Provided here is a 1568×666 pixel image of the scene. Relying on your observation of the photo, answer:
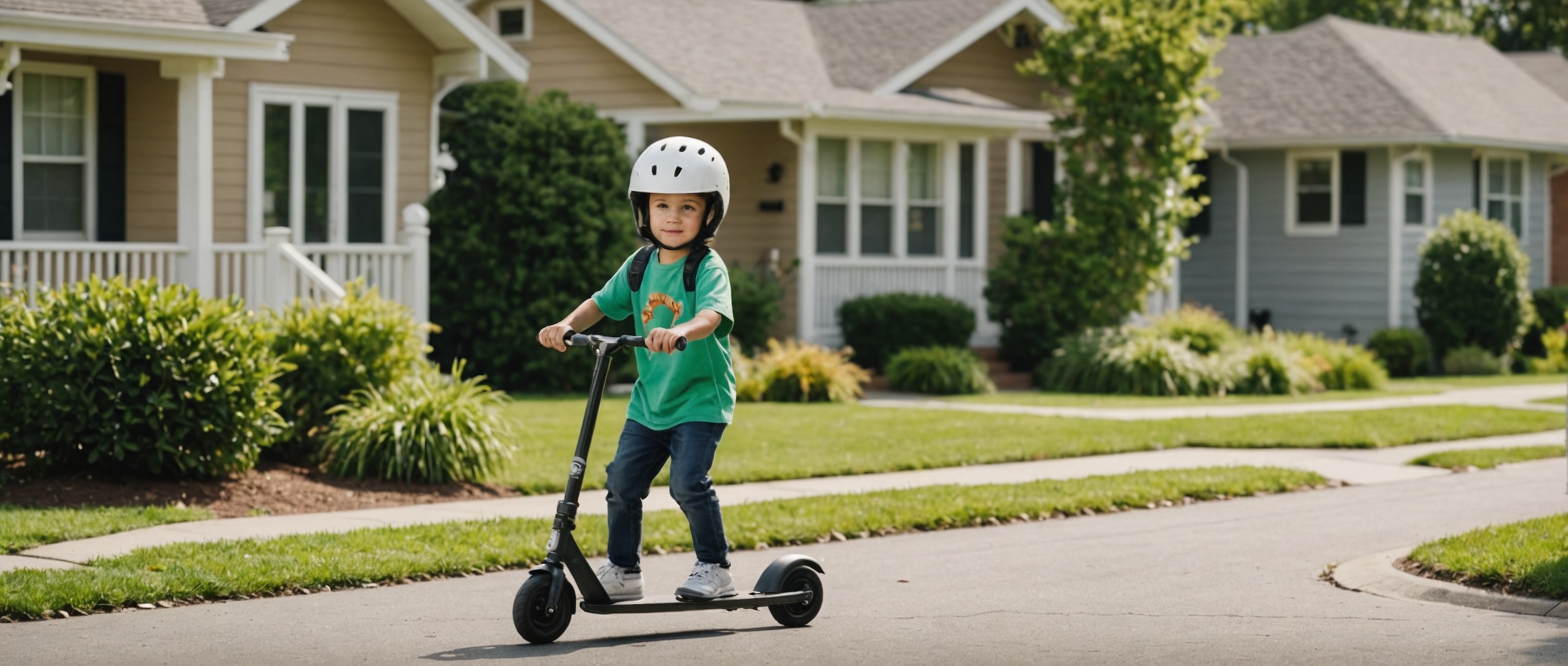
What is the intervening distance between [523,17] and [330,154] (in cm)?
597

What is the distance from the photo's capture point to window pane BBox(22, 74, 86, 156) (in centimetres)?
1669

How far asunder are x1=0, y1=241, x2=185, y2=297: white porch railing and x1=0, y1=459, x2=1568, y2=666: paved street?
8026 millimetres

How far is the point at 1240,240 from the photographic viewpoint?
100ft

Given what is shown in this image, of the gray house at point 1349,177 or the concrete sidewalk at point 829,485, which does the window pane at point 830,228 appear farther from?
the concrete sidewalk at point 829,485

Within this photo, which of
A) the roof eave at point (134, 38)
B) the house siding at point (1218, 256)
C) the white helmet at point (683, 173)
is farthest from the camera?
the house siding at point (1218, 256)

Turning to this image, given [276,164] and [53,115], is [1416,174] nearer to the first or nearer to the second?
[276,164]

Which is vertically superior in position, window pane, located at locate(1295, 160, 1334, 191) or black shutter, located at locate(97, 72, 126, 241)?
window pane, located at locate(1295, 160, 1334, 191)

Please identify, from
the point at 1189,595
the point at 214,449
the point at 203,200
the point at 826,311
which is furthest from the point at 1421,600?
the point at 826,311

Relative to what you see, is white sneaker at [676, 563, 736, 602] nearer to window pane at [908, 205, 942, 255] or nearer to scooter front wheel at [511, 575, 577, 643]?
scooter front wheel at [511, 575, 577, 643]

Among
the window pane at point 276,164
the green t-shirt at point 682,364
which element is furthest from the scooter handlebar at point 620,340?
the window pane at point 276,164

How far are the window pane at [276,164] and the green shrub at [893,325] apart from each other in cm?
733

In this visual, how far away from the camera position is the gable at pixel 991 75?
2584 centimetres

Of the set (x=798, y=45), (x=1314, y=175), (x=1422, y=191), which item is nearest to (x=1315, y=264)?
(x=1314, y=175)

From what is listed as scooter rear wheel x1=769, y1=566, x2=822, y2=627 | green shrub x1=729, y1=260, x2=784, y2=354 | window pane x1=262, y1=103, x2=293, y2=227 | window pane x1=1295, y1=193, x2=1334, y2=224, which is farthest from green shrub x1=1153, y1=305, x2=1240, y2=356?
scooter rear wheel x1=769, y1=566, x2=822, y2=627
